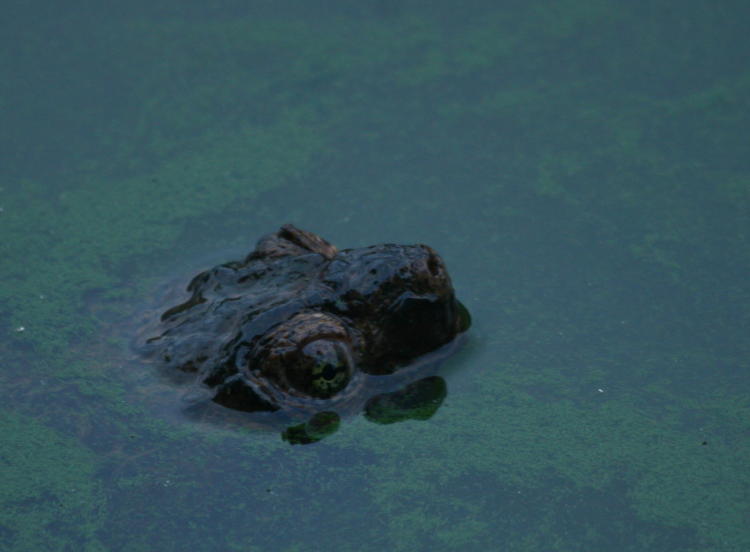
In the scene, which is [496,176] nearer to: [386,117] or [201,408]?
[386,117]

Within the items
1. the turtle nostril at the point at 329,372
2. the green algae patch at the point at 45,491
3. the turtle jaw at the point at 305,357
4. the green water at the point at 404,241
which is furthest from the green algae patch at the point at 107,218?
the turtle nostril at the point at 329,372

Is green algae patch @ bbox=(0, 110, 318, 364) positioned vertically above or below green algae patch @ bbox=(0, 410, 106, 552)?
above

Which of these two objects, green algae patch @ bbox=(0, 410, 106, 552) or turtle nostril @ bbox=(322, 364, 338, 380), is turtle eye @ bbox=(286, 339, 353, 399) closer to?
turtle nostril @ bbox=(322, 364, 338, 380)

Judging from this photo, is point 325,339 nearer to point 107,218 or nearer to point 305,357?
point 305,357

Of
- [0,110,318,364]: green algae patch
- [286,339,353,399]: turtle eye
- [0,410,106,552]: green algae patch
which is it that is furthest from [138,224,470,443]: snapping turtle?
[0,110,318,364]: green algae patch

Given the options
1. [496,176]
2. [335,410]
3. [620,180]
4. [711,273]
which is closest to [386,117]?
[496,176]

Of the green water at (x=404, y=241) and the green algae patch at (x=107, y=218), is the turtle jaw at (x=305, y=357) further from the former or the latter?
the green algae patch at (x=107, y=218)

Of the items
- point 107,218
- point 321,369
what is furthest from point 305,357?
point 107,218
